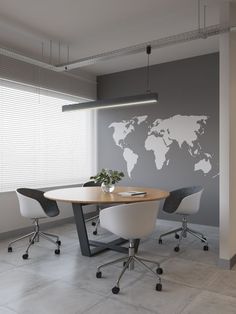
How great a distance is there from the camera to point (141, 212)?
10.1 ft

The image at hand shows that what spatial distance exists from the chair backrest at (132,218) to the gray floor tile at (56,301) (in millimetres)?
666

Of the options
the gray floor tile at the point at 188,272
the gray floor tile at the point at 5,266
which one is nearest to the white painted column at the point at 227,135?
the gray floor tile at the point at 188,272

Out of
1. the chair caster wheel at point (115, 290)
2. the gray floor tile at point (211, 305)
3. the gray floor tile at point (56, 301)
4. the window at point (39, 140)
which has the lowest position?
the gray floor tile at point (56, 301)

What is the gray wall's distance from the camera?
534cm

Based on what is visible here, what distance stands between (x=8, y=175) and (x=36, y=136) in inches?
34.6

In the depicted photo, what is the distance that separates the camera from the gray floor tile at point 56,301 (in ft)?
8.64

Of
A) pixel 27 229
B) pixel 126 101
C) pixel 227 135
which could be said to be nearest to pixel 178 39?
pixel 126 101

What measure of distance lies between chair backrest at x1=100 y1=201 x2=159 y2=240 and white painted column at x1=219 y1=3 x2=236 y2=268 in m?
0.96

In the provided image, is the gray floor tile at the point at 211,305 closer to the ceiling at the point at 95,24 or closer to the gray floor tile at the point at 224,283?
the gray floor tile at the point at 224,283

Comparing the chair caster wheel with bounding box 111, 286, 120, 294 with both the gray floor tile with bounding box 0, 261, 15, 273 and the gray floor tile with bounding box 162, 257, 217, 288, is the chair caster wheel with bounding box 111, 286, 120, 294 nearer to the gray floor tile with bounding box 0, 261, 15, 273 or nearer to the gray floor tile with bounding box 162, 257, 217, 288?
the gray floor tile with bounding box 162, 257, 217, 288

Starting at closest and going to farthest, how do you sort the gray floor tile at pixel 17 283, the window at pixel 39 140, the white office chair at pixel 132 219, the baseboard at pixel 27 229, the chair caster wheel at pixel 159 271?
the gray floor tile at pixel 17 283
the white office chair at pixel 132 219
the chair caster wheel at pixel 159 271
the baseboard at pixel 27 229
the window at pixel 39 140

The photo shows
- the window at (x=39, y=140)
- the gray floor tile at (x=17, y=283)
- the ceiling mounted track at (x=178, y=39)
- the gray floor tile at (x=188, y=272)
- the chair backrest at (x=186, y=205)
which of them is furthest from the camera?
the window at (x=39, y=140)

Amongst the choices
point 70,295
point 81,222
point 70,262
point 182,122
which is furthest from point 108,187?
point 182,122

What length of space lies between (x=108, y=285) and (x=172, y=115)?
3.53m
